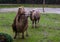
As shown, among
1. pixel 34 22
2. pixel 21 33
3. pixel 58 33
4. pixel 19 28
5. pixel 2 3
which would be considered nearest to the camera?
pixel 19 28

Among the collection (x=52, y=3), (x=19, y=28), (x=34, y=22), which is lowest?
(x=52, y=3)

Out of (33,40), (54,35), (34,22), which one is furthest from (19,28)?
(34,22)

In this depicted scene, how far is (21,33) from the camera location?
1028 centimetres

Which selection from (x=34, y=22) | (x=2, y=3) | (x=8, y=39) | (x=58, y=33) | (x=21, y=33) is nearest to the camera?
(x=8, y=39)

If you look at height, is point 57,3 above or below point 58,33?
below

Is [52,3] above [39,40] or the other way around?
the other way around

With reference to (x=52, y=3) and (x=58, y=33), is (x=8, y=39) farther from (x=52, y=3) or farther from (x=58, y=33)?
(x=52, y=3)

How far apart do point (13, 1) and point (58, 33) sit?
2269 centimetres

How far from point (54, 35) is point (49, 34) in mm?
314

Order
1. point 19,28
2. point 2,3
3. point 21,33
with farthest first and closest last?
point 2,3, point 21,33, point 19,28

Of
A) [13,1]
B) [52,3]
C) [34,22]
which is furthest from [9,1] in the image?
[34,22]

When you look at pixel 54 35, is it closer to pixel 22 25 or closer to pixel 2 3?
pixel 22 25

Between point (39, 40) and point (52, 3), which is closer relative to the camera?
point (39, 40)

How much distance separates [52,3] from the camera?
3350 cm
